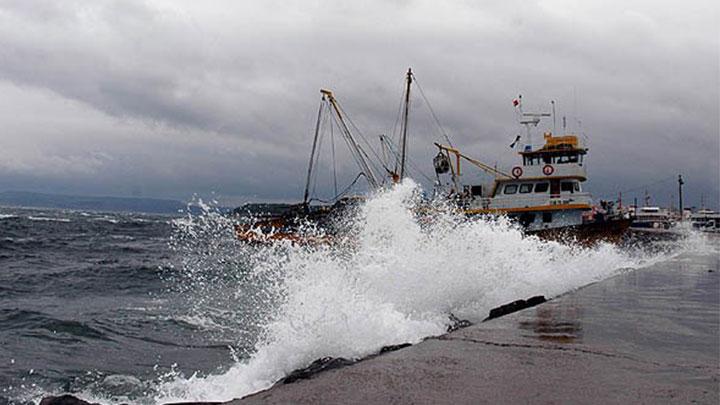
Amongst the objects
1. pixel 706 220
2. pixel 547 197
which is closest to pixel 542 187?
pixel 547 197

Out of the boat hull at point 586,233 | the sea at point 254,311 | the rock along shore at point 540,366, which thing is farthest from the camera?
the boat hull at point 586,233

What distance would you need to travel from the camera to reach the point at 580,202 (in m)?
26.5

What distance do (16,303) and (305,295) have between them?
8126 millimetres

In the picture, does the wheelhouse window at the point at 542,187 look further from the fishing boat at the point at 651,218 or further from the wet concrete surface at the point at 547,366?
the fishing boat at the point at 651,218

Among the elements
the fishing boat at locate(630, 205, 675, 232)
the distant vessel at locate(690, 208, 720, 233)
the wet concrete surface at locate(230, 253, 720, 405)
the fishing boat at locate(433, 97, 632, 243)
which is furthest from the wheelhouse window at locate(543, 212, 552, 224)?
the distant vessel at locate(690, 208, 720, 233)

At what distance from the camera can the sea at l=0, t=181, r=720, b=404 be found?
6078mm

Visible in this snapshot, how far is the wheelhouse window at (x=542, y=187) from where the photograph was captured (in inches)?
1080

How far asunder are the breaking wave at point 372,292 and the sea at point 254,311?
22mm

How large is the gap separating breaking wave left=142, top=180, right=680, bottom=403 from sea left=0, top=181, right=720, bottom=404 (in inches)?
0.9

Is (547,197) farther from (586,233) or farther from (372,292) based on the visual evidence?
(372,292)

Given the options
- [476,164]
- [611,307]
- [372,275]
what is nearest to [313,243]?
[476,164]

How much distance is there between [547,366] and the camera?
4.46 meters

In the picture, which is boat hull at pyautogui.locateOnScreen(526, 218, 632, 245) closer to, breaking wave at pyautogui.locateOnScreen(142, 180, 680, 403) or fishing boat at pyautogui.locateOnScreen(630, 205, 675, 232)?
breaking wave at pyautogui.locateOnScreen(142, 180, 680, 403)

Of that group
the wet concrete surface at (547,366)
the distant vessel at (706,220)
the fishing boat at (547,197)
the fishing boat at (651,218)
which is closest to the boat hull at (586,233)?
the fishing boat at (547,197)
